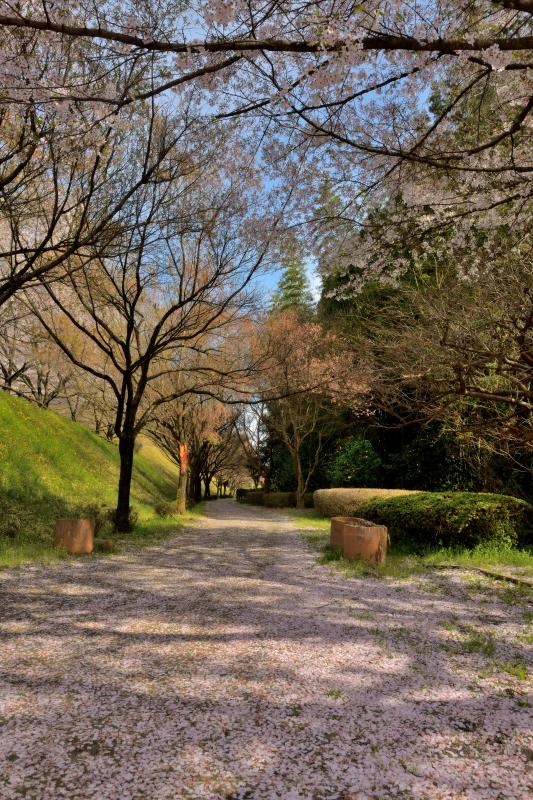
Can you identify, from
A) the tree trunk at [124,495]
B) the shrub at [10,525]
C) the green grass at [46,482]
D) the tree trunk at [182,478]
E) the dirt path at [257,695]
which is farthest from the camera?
the tree trunk at [182,478]

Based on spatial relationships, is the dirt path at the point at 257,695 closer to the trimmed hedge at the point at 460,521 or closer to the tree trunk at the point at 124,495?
the trimmed hedge at the point at 460,521

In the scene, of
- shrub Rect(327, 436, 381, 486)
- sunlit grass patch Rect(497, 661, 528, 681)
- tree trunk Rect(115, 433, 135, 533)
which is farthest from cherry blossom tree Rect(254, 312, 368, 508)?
sunlit grass patch Rect(497, 661, 528, 681)

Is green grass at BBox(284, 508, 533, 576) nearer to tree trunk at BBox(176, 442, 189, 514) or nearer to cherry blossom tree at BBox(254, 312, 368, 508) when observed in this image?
cherry blossom tree at BBox(254, 312, 368, 508)

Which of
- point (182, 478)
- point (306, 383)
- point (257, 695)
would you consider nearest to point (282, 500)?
point (182, 478)

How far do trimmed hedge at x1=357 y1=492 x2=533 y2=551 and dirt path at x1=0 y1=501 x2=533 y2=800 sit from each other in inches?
92.1

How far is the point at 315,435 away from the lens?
80.0 ft

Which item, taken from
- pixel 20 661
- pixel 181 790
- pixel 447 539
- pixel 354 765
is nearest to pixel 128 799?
pixel 181 790

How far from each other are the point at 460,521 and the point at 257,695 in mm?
5854

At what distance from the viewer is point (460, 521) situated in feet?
25.5

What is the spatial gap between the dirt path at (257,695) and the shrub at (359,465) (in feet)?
37.8

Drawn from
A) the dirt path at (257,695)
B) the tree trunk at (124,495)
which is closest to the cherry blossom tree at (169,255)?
the tree trunk at (124,495)

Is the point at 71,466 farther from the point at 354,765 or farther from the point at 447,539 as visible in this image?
the point at 354,765

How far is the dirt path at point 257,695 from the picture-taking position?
2.08 metres

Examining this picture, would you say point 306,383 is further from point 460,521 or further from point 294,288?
point 294,288
